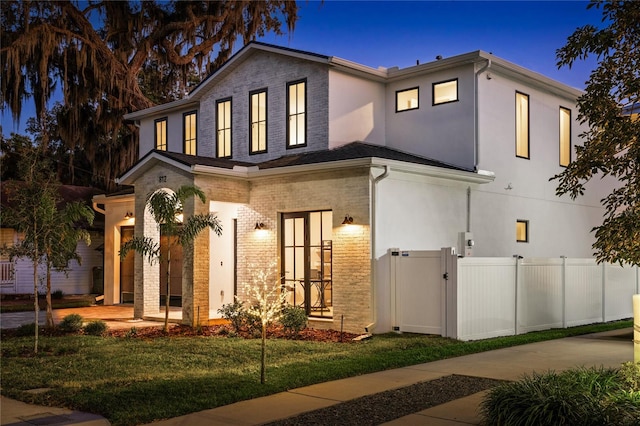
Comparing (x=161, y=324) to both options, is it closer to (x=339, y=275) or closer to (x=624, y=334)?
(x=339, y=275)

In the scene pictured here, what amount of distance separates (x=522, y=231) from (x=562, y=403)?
44.5ft

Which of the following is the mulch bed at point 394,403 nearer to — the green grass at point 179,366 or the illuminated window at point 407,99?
the green grass at point 179,366

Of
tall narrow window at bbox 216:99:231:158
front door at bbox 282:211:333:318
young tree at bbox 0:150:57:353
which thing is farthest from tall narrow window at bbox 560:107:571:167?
young tree at bbox 0:150:57:353

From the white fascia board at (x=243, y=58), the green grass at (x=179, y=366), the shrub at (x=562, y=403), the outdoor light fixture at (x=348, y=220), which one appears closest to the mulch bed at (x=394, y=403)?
the shrub at (x=562, y=403)

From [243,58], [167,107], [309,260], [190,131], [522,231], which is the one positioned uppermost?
[243,58]

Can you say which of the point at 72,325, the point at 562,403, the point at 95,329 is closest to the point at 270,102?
the point at 95,329

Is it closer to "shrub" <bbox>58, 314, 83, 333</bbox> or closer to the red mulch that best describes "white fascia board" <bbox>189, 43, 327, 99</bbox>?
the red mulch

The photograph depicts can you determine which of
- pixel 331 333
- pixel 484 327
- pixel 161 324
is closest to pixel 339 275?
pixel 331 333

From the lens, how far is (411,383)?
386 inches

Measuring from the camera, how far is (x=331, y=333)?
49.4 ft

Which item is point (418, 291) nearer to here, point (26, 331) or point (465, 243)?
point (465, 243)

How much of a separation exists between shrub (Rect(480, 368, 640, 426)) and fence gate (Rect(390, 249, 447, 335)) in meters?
6.36

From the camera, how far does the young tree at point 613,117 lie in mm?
7617

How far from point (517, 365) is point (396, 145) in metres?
8.95
